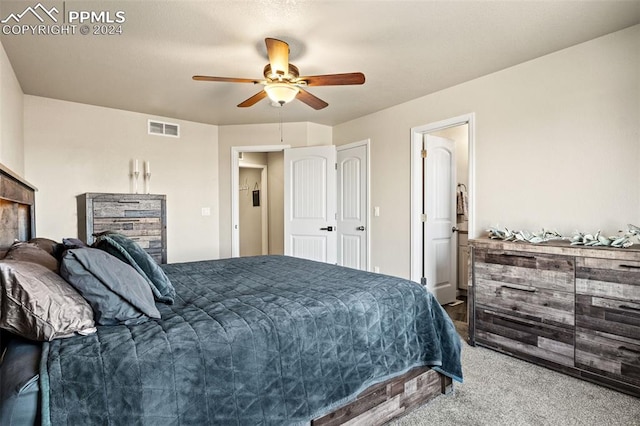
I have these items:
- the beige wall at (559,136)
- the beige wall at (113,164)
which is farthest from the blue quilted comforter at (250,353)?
the beige wall at (113,164)

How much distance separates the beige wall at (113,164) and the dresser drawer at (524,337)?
361 cm

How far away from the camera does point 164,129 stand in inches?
176

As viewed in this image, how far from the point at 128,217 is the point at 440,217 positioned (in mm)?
3605

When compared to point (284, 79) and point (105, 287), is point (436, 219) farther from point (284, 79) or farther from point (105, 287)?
point (105, 287)

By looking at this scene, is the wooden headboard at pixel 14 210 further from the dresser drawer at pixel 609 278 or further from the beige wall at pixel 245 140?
the dresser drawer at pixel 609 278

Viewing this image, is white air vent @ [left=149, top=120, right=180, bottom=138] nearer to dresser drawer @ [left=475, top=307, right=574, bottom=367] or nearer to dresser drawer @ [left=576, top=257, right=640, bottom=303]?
dresser drawer @ [left=475, top=307, right=574, bottom=367]

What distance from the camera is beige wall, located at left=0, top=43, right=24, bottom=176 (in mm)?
2494

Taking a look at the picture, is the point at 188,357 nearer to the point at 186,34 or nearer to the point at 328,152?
the point at 186,34

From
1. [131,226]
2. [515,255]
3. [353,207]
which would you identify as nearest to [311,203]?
[353,207]

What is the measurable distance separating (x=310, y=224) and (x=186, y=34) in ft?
9.10

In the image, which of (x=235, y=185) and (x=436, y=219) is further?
(x=235, y=185)

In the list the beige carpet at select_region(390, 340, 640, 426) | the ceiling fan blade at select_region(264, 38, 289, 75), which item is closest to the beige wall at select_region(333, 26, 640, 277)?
the beige carpet at select_region(390, 340, 640, 426)

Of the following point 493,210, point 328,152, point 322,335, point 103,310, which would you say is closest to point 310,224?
point 328,152

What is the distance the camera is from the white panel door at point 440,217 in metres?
3.94
